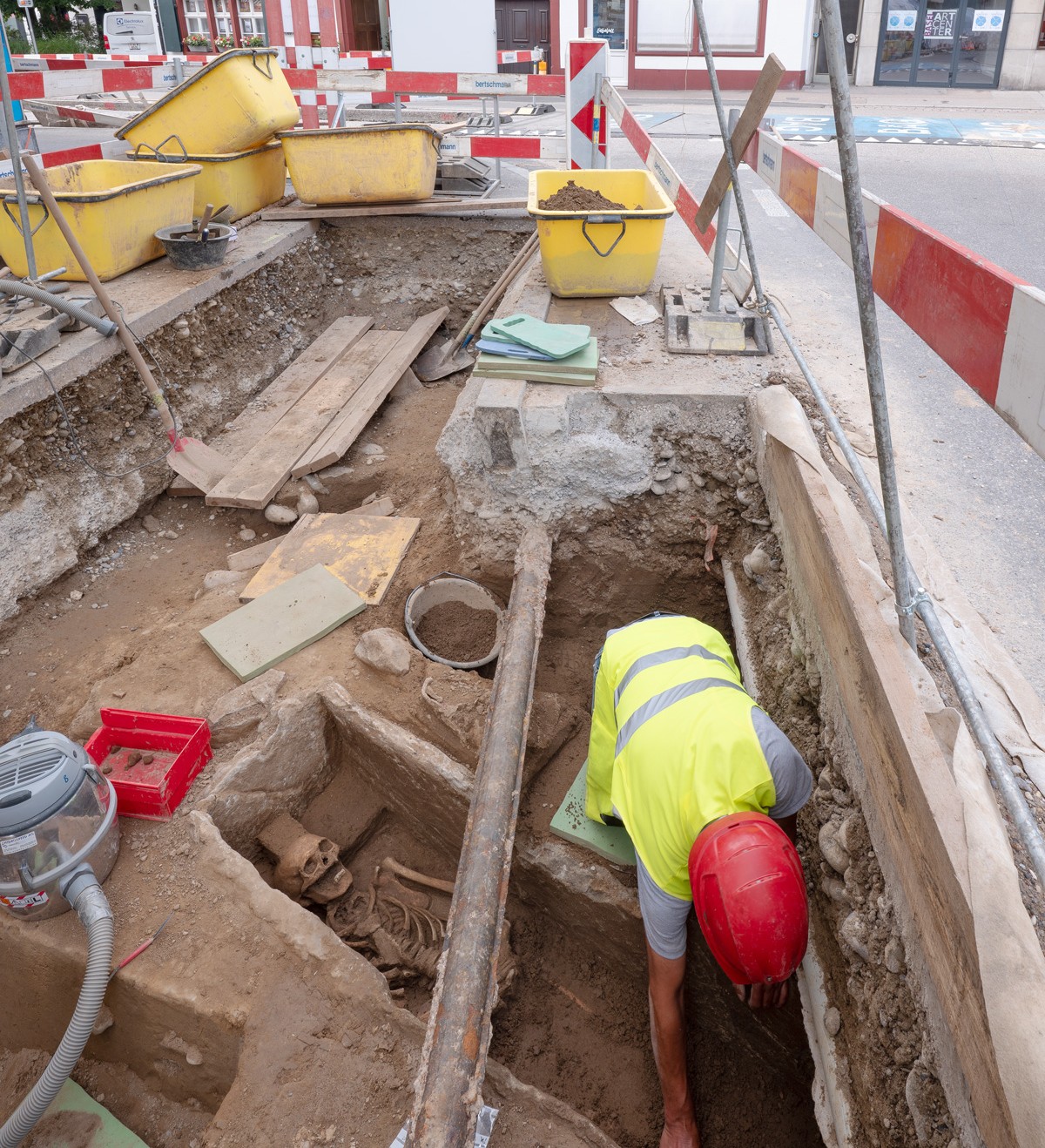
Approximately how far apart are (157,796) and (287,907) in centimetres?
62

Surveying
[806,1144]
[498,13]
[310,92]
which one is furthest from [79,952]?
[498,13]

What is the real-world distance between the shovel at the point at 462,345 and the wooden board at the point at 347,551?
2.28 metres

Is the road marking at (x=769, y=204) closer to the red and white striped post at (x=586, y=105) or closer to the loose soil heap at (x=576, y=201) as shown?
the red and white striped post at (x=586, y=105)

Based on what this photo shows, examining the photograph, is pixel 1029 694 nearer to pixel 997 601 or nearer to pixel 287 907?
pixel 997 601

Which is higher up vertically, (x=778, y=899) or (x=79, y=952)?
(x=778, y=899)

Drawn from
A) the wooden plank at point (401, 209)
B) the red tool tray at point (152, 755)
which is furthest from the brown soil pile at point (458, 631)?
the wooden plank at point (401, 209)

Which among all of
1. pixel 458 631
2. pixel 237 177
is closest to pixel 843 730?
pixel 458 631

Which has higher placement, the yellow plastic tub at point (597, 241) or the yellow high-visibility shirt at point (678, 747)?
the yellow plastic tub at point (597, 241)

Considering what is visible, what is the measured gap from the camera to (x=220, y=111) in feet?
20.2

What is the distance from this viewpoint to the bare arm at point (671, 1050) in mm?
2586

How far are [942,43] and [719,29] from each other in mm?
4537

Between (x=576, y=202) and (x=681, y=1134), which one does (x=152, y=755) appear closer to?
(x=681, y=1134)

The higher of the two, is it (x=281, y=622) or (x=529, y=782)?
(x=281, y=622)

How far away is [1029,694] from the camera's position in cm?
228
